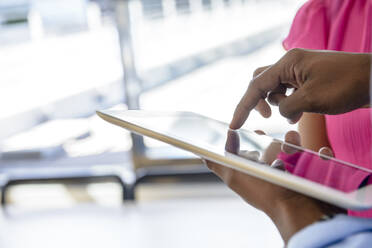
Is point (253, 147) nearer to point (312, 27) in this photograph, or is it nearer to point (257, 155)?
point (257, 155)

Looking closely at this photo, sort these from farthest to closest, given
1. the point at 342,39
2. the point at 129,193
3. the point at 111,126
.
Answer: the point at 111,126
the point at 129,193
the point at 342,39

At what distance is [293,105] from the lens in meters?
0.51

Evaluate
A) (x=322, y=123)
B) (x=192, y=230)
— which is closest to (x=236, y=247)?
(x=192, y=230)

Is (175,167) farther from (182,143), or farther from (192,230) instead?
(182,143)

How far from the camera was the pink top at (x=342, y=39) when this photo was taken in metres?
0.63

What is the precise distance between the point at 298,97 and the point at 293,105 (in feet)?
0.04

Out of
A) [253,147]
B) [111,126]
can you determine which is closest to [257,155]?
[253,147]

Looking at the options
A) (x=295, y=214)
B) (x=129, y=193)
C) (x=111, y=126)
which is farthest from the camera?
(x=111, y=126)

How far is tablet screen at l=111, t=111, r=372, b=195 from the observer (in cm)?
42

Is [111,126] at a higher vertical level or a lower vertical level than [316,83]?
lower

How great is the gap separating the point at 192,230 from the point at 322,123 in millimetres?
1165

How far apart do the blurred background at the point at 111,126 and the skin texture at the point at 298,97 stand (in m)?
0.82

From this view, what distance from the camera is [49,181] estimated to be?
2.26m

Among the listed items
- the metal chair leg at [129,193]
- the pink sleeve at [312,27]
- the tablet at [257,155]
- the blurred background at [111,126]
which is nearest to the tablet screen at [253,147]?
the tablet at [257,155]
